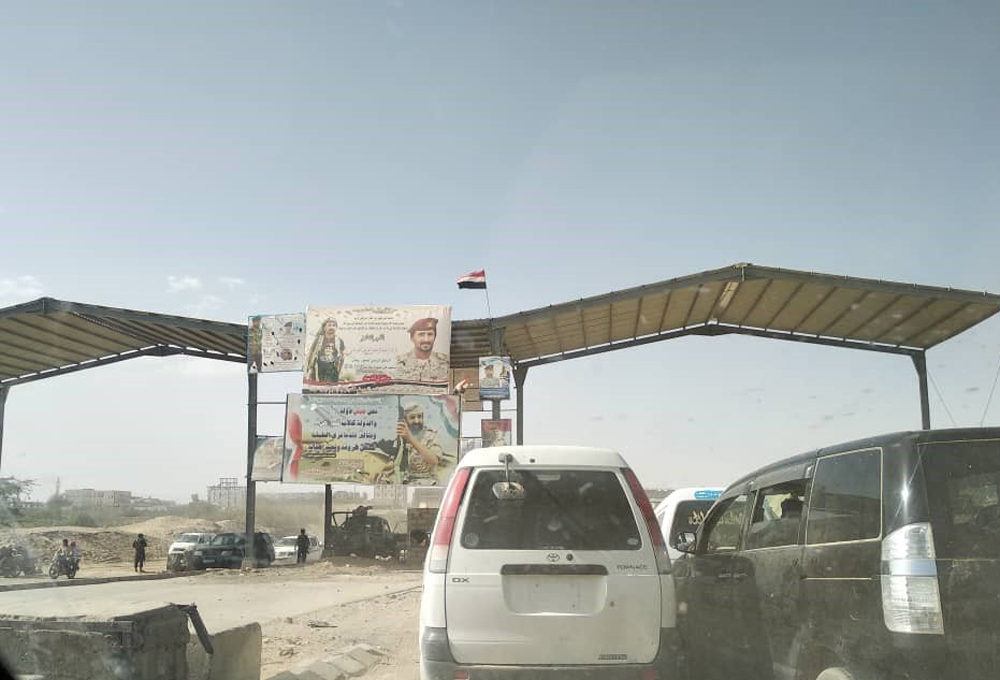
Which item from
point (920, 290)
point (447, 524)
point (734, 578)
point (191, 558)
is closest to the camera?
point (447, 524)

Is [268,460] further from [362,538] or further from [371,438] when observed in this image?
[362,538]

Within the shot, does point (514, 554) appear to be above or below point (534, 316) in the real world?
below

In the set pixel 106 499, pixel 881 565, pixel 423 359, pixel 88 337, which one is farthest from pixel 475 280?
pixel 106 499

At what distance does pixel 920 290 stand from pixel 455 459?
1463 cm

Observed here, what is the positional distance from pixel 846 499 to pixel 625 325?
24900 millimetres

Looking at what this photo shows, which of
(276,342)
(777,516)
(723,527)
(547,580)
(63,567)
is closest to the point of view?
(547,580)

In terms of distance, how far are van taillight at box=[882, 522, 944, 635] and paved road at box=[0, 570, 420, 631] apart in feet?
16.0

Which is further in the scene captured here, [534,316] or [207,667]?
[534,316]

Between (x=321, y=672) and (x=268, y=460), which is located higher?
(x=268, y=460)

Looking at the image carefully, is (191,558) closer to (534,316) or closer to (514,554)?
(534,316)

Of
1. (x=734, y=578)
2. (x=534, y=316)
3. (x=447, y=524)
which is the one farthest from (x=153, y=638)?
(x=534, y=316)

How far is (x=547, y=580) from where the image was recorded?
545 centimetres

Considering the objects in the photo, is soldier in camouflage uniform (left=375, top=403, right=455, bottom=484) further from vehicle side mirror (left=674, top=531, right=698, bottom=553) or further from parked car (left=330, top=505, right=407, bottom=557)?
vehicle side mirror (left=674, top=531, right=698, bottom=553)

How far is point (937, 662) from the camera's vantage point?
4148 mm
